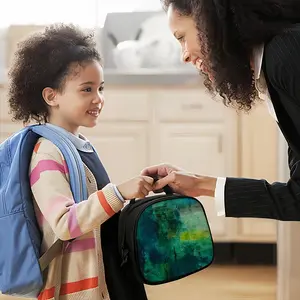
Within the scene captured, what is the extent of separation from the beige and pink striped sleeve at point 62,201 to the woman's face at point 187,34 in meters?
0.32

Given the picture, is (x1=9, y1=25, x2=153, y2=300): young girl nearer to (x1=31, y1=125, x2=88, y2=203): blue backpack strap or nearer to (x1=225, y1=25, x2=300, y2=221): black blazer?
(x1=31, y1=125, x2=88, y2=203): blue backpack strap

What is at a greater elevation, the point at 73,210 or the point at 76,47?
the point at 76,47

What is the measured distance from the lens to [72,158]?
58.9 inches

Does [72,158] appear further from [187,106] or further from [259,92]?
[187,106]

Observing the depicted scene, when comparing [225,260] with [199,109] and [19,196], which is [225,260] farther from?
[19,196]

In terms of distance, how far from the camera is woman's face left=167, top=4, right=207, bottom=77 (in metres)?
1.41

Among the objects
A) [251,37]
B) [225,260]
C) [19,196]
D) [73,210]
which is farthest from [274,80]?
[225,260]

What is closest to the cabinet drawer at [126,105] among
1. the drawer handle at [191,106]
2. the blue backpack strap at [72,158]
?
the drawer handle at [191,106]

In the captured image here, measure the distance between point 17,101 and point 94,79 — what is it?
199mm

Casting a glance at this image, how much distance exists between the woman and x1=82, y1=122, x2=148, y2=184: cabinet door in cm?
166

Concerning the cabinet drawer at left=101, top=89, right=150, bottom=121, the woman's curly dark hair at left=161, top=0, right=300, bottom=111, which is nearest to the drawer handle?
the cabinet drawer at left=101, top=89, right=150, bottom=121

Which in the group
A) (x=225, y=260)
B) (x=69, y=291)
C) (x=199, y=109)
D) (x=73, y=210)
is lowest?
(x=225, y=260)

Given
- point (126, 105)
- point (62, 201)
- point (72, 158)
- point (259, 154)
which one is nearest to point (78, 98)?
point (72, 158)

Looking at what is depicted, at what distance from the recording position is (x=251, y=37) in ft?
4.20
